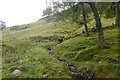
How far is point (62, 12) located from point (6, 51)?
23.2 metres

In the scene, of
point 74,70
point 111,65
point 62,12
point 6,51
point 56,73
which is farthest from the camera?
point 6,51

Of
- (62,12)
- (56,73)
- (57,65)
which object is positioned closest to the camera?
(56,73)

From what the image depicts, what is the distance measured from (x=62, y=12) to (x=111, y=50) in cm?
1607

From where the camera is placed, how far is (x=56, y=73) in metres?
39.9

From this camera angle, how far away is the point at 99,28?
49906mm

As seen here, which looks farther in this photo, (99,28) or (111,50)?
(99,28)

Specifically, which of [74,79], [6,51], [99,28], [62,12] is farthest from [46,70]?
[6,51]

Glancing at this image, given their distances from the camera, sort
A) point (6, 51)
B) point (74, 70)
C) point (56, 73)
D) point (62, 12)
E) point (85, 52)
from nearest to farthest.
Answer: point (56, 73) < point (74, 70) < point (85, 52) < point (62, 12) < point (6, 51)

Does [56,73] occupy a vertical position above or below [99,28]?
below

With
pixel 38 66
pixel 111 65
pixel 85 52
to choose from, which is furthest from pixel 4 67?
pixel 111 65

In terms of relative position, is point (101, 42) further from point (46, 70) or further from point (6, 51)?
point (6, 51)

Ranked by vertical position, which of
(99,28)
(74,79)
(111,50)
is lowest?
(74,79)

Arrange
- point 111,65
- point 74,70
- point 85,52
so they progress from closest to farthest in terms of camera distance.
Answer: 1. point 111,65
2. point 74,70
3. point 85,52

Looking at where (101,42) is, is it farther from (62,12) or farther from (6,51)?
(6,51)
